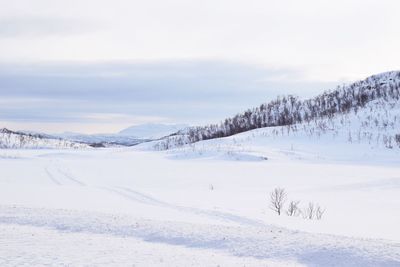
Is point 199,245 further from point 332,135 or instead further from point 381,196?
point 332,135

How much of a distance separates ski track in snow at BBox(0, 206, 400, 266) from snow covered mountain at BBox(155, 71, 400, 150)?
3133 cm

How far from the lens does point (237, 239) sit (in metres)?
9.77

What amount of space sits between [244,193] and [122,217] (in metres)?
8.14

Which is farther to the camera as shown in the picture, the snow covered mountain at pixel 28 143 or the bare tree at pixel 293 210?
the snow covered mountain at pixel 28 143

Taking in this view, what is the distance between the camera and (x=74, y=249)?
29.6 ft

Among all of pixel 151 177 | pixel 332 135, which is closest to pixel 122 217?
pixel 151 177

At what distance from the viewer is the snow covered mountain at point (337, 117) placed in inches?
1834

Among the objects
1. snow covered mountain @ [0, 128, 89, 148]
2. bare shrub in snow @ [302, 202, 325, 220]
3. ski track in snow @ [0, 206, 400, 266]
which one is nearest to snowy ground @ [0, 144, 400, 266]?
ski track in snow @ [0, 206, 400, 266]

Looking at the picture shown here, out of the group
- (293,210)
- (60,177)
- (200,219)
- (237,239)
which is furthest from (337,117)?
(237,239)

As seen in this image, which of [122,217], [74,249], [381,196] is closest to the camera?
[74,249]

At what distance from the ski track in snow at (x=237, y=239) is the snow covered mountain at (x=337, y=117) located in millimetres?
31326

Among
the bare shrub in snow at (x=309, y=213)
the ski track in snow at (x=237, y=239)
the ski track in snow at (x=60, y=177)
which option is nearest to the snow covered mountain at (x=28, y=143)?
the ski track in snow at (x=60, y=177)

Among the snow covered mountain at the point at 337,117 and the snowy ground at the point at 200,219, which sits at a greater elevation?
the snow covered mountain at the point at 337,117

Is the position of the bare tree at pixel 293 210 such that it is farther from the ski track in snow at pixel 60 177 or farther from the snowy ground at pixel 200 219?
the ski track in snow at pixel 60 177
